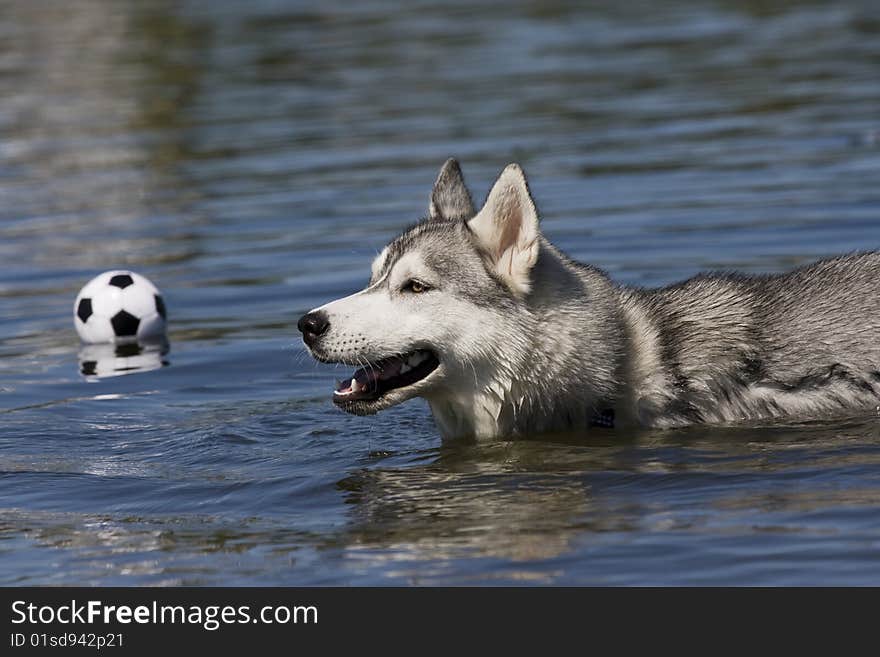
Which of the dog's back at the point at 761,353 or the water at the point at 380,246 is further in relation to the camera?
the dog's back at the point at 761,353

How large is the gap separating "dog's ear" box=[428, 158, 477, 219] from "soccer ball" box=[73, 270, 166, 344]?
4.20 m

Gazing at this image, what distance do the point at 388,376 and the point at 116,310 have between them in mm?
4752

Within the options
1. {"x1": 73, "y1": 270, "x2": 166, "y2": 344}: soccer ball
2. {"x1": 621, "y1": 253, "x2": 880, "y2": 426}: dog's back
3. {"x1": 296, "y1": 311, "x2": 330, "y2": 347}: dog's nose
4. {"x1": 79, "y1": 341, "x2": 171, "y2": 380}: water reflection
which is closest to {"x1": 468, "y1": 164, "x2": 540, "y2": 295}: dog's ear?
{"x1": 621, "y1": 253, "x2": 880, "y2": 426}: dog's back

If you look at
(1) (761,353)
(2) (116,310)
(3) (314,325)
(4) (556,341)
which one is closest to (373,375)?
(3) (314,325)

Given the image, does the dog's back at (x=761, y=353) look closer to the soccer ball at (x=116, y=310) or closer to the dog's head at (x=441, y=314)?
the dog's head at (x=441, y=314)

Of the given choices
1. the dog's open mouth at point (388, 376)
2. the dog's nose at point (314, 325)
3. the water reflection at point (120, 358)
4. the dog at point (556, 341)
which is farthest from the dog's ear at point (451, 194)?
the water reflection at point (120, 358)

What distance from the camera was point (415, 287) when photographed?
946cm

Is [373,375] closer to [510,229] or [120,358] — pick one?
[510,229]

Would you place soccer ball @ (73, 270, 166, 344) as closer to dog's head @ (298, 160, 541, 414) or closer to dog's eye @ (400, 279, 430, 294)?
dog's head @ (298, 160, 541, 414)

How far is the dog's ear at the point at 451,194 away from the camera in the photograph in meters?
10.3

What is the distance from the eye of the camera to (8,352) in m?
13.5

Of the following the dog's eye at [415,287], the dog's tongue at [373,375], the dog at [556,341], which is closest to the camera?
the dog at [556,341]

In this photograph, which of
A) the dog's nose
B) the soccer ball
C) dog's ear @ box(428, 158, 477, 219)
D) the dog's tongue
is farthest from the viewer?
the soccer ball

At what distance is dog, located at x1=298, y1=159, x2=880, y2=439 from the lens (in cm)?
933
